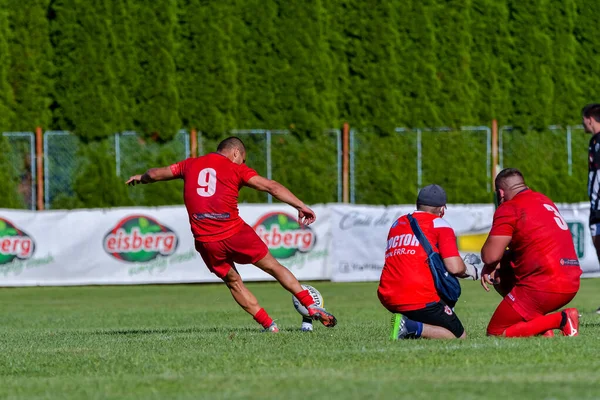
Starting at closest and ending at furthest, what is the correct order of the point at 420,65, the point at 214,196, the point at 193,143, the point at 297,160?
the point at 214,196, the point at 193,143, the point at 297,160, the point at 420,65

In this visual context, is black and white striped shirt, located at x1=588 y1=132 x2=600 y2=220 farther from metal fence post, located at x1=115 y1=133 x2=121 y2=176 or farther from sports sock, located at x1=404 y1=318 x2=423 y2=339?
metal fence post, located at x1=115 y1=133 x2=121 y2=176

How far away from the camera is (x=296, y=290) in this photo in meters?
10.6

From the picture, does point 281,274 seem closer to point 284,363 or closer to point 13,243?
point 284,363

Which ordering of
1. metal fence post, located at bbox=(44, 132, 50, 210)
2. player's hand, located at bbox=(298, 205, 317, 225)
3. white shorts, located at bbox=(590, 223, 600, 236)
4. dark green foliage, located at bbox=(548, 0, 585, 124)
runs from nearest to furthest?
player's hand, located at bbox=(298, 205, 317, 225) → white shorts, located at bbox=(590, 223, 600, 236) → metal fence post, located at bbox=(44, 132, 50, 210) → dark green foliage, located at bbox=(548, 0, 585, 124)

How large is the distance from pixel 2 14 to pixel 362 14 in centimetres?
930

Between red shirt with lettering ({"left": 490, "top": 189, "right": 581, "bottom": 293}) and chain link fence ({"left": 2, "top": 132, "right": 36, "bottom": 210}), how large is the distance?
19787mm

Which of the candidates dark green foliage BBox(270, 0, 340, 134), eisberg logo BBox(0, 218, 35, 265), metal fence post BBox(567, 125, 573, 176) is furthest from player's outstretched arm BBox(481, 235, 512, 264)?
metal fence post BBox(567, 125, 573, 176)

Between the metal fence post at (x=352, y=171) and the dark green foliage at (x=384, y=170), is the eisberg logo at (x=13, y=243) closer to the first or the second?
the metal fence post at (x=352, y=171)

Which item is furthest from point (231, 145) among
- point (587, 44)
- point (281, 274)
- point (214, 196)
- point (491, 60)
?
point (587, 44)

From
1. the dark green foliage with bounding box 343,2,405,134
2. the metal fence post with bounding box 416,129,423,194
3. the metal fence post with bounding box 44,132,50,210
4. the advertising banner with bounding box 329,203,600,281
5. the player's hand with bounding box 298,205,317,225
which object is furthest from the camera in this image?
the dark green foliage with bounding box 343,2,405,134

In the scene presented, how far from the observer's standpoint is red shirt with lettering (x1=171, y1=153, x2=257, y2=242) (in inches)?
414

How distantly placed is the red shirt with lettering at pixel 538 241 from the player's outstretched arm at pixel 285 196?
1.78 m

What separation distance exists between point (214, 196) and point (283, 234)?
11.5m

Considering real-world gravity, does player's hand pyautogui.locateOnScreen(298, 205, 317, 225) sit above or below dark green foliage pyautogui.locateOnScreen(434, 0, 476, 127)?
below
